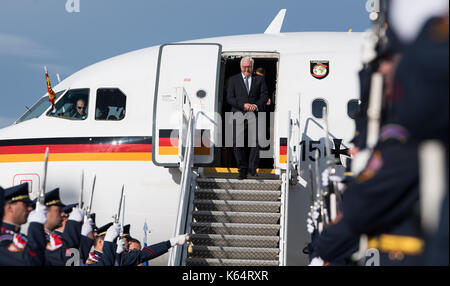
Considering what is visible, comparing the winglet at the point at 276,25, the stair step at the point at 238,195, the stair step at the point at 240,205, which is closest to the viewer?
the stair step at the point at 240,205

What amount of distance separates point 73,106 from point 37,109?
29.4 inches

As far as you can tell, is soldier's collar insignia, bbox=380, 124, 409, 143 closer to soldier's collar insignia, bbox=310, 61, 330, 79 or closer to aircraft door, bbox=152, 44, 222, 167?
aircraft door, bbox=152, 44, 222, 167

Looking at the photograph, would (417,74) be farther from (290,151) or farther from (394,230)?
(290,151)

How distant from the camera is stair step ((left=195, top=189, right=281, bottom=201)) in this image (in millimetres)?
7781

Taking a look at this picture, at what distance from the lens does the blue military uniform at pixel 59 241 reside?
4.64 meters

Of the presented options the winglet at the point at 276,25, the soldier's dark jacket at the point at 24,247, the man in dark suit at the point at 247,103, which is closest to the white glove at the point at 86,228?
the soldier's dark jacket at the point at 24,247

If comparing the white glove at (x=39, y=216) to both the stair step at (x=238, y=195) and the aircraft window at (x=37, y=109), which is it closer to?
the stair step at (x=238, y=195)

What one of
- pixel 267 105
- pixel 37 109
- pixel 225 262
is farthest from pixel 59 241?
pixel 267 105

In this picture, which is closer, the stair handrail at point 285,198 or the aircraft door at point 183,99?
the stair handrail at point 285,198

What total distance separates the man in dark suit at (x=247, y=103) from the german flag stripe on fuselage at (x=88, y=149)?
131 centimetres

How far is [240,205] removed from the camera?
768 cm
